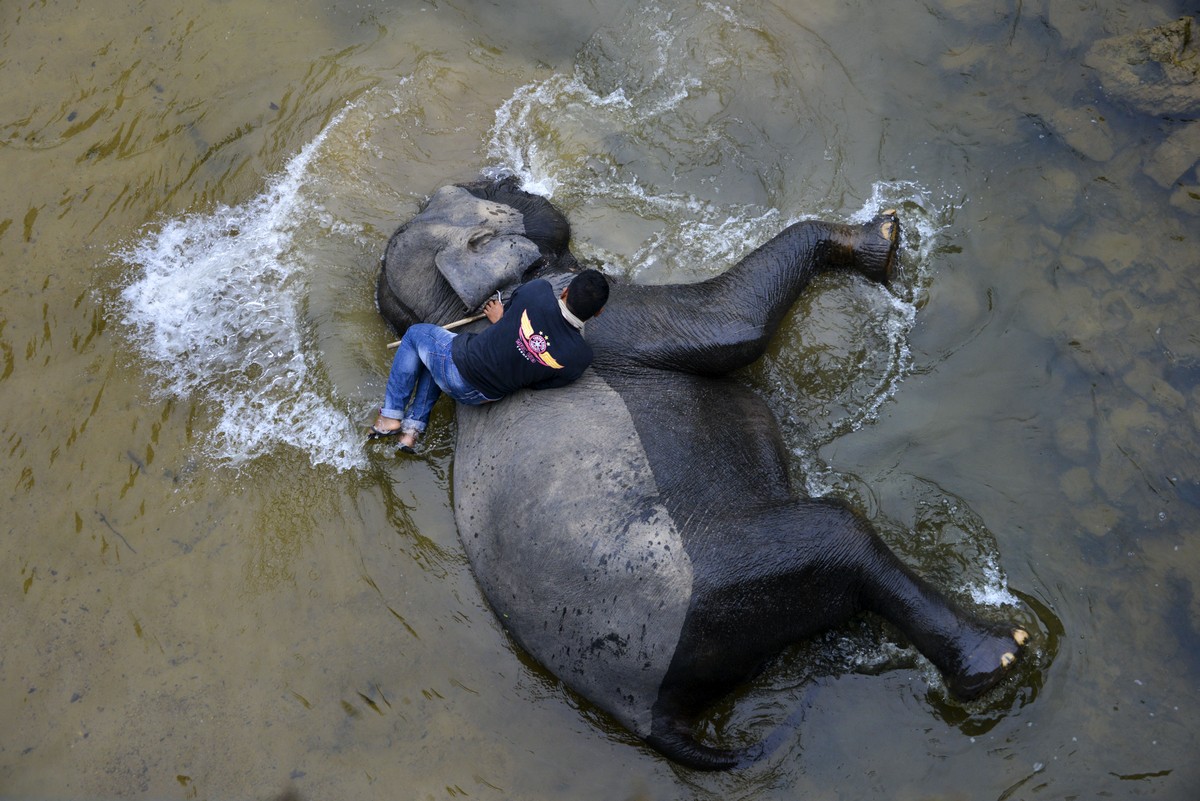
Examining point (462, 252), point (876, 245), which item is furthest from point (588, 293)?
point (876, 245)

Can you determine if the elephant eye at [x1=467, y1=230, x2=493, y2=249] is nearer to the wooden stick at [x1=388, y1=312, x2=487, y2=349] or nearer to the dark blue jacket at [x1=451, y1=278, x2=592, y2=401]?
the wooden stick at [x1=388, y1=312, x2=487, y2=349]

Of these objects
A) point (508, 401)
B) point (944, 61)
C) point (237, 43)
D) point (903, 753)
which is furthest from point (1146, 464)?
point (237, 43)

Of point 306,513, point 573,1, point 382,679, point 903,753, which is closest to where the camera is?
point 903,753

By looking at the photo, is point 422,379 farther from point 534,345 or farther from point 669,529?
point 669,529

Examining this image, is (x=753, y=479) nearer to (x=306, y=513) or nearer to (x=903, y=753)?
→ (x=903, y=753)

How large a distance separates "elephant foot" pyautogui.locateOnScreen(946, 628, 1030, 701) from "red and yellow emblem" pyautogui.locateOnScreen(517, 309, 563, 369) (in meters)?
2.84

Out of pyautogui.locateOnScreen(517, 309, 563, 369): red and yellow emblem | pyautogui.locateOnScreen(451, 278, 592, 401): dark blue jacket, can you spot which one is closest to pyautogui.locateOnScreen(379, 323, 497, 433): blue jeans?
pyautogui.locateOnScreen(451, 278, 592, 401): dark blue jacket

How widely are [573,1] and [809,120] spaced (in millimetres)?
2216

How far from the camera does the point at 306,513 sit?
610cm

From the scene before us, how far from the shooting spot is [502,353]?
5129 millimetres

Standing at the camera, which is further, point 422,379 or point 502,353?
point 422,379

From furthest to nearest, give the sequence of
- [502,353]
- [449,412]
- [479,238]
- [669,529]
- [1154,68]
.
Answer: [449,412], [1154,68], [479,238], [502,353], [669,529]

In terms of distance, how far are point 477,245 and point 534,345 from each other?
1.25 m

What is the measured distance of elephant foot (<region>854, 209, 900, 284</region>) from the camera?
5848 mm
